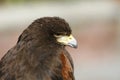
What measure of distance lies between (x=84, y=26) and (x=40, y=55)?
6.16 meters

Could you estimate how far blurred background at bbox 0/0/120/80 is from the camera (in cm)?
1030

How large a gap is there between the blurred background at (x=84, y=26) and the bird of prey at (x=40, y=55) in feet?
13.5

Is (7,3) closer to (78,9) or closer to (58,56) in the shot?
(78,9)

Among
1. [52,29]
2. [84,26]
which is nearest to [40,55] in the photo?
[52,29]

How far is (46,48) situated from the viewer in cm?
566

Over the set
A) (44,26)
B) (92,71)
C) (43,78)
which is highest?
(44,26)

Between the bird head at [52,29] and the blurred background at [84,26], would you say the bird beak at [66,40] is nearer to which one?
the bird head at [52,29]

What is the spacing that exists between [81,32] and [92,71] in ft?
4.36

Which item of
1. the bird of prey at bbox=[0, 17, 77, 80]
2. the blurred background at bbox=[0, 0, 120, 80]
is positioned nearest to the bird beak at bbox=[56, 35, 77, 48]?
the bird of prey at bbox=[0, 17, 77, 80]

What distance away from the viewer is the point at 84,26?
11.8m

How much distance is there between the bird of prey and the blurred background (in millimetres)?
4128

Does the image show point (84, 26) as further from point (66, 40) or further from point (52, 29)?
point (52, 29)

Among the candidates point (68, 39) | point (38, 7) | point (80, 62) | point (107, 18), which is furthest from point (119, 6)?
point (68, 39)

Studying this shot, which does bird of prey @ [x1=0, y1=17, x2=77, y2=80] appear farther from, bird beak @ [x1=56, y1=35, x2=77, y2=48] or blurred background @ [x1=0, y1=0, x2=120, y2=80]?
blurred background @ [x1=0, y1=0, x2=120, y2=80]
